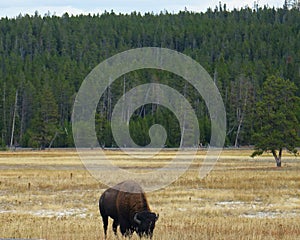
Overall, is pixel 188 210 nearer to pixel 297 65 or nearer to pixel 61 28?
pixel 297 65

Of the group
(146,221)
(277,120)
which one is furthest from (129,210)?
(277,120)

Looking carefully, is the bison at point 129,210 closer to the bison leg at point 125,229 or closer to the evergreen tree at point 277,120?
the bison leg at point 125,229

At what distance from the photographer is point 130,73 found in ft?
402

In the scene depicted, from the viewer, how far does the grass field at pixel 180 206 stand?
696 inches

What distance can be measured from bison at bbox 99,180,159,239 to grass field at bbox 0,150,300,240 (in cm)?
44

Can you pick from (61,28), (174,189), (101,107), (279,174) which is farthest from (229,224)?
(61,28)

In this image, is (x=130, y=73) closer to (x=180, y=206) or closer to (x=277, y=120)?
(x=277, y=120)

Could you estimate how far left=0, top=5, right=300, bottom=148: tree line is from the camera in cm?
9906

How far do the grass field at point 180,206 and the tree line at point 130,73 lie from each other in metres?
18.2

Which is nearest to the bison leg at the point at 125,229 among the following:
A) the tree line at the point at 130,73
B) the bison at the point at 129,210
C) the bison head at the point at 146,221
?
the bison at the point at 129,210

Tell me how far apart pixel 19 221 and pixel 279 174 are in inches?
881

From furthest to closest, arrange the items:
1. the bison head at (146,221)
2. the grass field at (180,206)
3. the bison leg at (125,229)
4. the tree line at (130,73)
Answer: the tree line at (130,73), the grass field at (180,206), the bison leg at (125,229), the bison head at (146,221)

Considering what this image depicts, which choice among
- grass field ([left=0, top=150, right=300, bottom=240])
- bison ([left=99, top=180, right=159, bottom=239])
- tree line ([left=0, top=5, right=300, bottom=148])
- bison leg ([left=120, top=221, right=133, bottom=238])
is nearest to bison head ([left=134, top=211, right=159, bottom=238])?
bison ([left=99, top=180, right=159, bottom=239])

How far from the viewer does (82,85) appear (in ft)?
393
